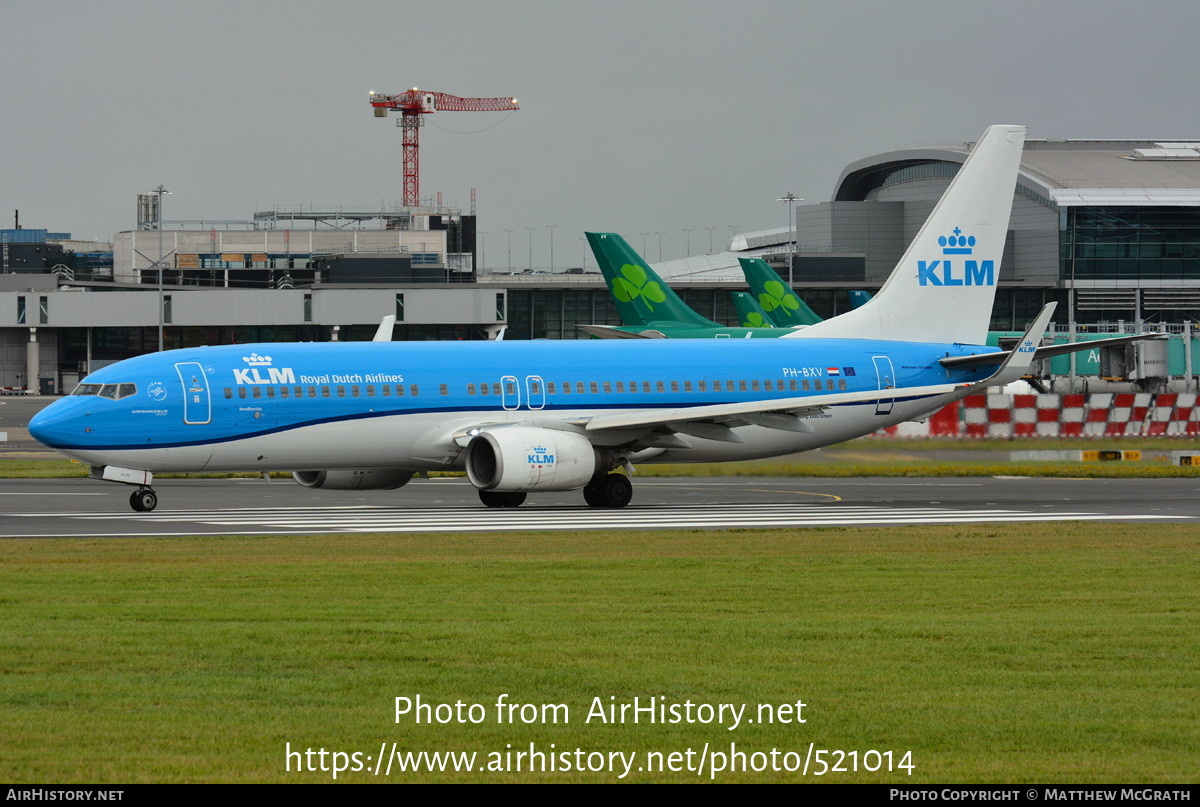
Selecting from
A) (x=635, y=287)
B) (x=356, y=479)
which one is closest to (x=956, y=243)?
(x=356, y=479)

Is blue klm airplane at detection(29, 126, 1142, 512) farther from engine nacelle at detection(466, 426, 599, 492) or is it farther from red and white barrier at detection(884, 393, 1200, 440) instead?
red and white barrier at detection(884, 393, 1200, 440)

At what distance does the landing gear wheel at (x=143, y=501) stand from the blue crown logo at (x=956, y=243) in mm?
21223

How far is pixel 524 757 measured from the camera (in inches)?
404

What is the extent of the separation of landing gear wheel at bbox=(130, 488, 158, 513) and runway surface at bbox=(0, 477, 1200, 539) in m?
0.43

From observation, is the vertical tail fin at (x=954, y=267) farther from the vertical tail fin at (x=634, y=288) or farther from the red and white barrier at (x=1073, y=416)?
the vertical tail fin at (x=634, y=288)

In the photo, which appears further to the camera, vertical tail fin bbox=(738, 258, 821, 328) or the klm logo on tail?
vertical tail fin bbox=(738, 258, 821, 328)

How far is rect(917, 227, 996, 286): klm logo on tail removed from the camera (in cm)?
4278

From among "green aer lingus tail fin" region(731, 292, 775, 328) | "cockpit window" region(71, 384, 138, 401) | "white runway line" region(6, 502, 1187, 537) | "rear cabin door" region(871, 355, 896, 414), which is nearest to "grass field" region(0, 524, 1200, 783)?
"white runway line" region(6, 502, 1187, 537)

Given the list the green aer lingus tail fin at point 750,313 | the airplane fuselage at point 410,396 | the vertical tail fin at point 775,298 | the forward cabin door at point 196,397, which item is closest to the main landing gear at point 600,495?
the airplane fuselage at point 410,396

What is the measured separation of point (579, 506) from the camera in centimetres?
3766

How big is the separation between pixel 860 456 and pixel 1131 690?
3046 cm

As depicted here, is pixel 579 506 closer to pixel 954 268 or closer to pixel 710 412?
pixel 710 412

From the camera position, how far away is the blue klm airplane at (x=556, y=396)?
1366 inches

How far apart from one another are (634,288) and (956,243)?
101ft
